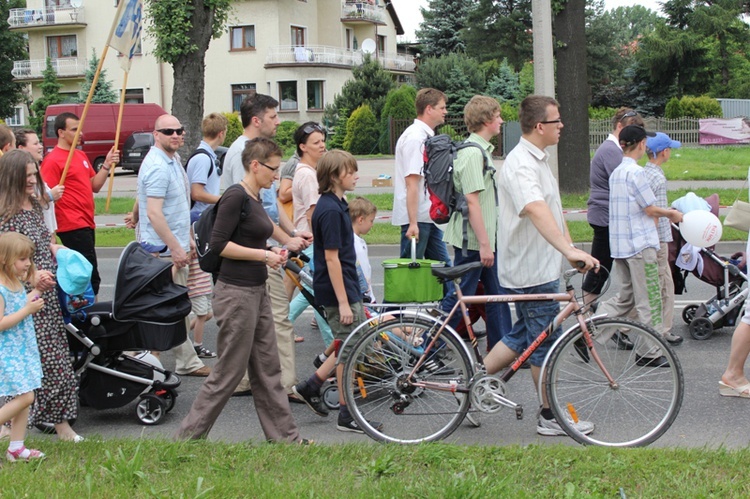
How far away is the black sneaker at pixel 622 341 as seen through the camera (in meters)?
5.16

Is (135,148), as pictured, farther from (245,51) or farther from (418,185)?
(418,185)

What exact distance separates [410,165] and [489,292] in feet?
4.31

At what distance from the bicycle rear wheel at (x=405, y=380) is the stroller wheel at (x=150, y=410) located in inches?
55.9

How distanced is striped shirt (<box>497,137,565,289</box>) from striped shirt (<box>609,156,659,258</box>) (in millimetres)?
1616

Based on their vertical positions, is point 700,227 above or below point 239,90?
below

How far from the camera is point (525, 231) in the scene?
562cm

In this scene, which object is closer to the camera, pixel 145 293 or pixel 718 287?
pixel 145 293

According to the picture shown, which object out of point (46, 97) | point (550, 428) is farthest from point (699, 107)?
point (550, 428)

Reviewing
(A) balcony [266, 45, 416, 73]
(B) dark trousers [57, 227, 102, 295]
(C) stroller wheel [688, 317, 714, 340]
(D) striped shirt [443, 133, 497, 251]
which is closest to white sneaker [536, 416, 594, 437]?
(D) striped shirt [443, 133, 497, 251]

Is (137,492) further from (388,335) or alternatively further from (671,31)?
(671,31)

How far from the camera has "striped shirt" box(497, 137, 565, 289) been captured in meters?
5.57

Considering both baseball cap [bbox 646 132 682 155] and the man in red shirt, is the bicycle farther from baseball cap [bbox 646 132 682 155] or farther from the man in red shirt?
the man in red shirt

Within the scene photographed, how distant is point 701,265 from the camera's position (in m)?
7.98

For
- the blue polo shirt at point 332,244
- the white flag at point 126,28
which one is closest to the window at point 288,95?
the white flag at point 126,28
